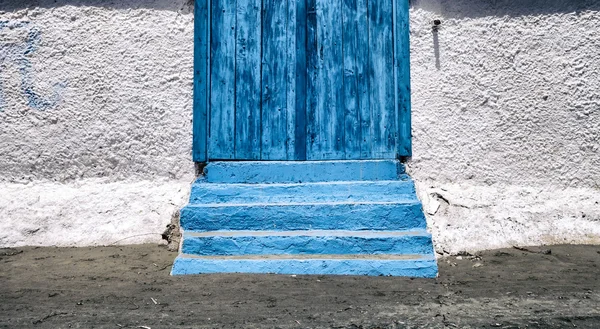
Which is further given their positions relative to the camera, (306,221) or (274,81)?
(274,81)

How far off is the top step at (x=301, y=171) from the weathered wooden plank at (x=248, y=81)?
0.16 meters

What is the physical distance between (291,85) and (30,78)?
6.67 feet

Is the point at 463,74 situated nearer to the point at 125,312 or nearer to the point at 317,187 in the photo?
the point at 317,187

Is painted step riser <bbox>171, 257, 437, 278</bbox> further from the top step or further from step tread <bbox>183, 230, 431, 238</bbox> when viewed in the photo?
the top step

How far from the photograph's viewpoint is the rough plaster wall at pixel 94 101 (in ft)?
11.8

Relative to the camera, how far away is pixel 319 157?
370 centimetres

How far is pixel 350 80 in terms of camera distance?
3.73m

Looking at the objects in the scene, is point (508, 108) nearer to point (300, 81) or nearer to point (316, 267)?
point (300, 81)

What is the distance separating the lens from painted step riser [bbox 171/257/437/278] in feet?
9.37

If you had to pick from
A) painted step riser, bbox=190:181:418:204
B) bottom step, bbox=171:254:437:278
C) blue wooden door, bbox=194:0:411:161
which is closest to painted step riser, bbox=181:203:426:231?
painted step riser, bbox=190:181:418:204

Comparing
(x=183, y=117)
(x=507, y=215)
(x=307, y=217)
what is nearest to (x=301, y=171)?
(x=307, y=217)

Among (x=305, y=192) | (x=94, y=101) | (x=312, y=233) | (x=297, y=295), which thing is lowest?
(x=297, y=295)

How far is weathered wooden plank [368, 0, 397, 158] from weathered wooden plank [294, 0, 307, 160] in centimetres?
52

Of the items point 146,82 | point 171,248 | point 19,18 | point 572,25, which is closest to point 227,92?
point 146,82
